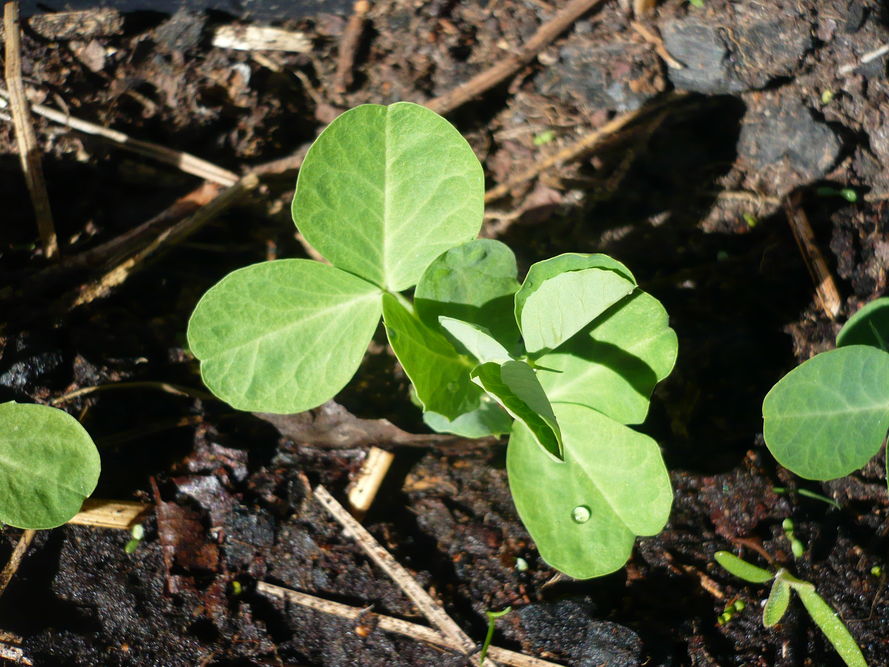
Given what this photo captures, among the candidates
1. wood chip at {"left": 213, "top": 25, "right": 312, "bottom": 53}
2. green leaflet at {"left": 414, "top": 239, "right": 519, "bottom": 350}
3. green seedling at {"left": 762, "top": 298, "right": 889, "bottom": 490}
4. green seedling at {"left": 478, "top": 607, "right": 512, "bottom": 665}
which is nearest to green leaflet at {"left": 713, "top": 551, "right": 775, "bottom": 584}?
green seedling at {"left": 762, "top": 298, "right": 889, "bottom": 490}

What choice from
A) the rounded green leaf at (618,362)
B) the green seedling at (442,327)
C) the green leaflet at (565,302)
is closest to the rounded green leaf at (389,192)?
the green seedling at (442,327)

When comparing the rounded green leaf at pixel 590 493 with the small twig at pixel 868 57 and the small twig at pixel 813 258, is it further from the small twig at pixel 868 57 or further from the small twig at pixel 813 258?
the small twig at pixel 868 57

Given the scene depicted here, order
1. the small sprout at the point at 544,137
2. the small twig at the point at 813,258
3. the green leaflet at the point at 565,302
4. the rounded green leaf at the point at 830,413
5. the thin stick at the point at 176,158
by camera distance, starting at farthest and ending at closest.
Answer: the small sprout at the point at 544,137
the thin stick at the point at 176,158
the small twig at the point at 813,258
the rounded green leaf at the point at 830,413
the green leaflet at the point at 565,302

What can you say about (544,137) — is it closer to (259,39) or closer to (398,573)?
(259,39)

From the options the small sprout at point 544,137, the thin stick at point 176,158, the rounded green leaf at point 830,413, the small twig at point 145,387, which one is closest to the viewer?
the rounded green leaf at point 830,413

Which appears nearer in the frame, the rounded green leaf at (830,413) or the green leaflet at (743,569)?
the rounded green leaf at (830,413)

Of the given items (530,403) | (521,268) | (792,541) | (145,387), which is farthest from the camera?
(521,268)

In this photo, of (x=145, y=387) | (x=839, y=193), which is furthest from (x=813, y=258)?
(x=145, y=387)
